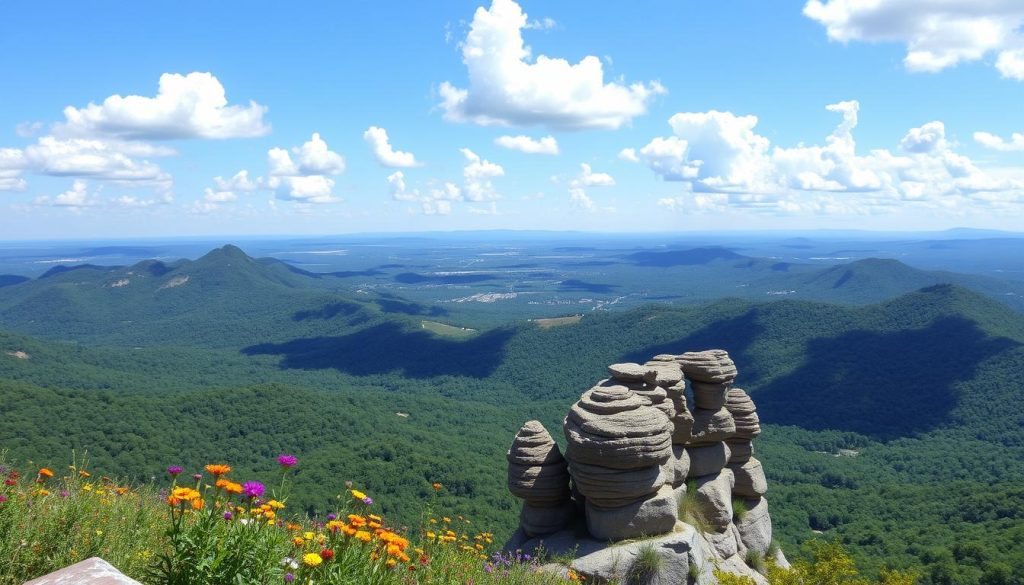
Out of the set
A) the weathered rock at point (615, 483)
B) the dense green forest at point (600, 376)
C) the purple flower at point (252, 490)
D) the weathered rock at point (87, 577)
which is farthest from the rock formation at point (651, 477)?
the dense green forest at point (600, 376)

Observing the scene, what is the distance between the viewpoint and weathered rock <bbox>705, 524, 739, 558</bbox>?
992 inches

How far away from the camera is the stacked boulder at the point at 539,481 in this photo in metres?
22.7

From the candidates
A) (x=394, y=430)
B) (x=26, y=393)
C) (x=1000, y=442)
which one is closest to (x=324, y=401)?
(x=394, y=430)

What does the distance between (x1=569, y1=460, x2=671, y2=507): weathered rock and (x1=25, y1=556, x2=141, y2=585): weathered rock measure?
17.5m

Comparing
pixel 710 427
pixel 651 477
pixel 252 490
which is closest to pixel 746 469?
pixel 710 427

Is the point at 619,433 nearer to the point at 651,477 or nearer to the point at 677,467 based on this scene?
Result: the point at 651,477

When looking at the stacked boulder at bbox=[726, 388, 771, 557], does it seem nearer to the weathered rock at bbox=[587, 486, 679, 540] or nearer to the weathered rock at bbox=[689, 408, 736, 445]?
the weathered rock at bbox=[689, 408, 736, 445]

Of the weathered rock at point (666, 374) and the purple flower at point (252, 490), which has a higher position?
the purple flower at point (252, 490)

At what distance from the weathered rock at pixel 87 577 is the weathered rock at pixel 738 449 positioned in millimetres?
28575

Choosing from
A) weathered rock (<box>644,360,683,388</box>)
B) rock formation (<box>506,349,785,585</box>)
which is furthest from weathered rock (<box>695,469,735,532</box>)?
weathered rock (<box>644,360,683,388</box>)

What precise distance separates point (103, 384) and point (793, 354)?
164924 mm

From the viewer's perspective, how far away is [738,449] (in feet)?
96.1

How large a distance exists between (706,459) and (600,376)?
447ft

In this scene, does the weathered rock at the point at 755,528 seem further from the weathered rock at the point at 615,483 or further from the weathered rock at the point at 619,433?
the weathered rock at the point at 619,433
